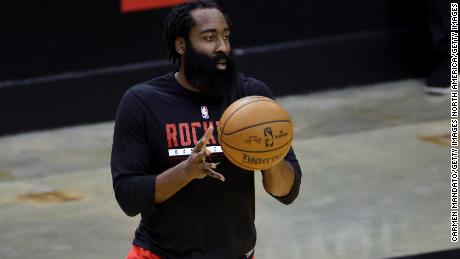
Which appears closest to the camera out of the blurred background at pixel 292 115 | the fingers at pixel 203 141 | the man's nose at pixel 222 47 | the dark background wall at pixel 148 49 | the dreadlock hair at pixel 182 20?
the fingers at pixel 203 141

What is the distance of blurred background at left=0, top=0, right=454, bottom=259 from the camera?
21.9ft

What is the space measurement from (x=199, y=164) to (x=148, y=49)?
19.9ft

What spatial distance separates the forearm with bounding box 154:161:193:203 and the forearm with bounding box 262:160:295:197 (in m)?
0.39

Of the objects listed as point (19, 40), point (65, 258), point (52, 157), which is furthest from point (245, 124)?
point (19, 40)

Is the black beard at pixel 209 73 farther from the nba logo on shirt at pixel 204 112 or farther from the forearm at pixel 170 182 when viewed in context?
the forearm at pixel 170 182

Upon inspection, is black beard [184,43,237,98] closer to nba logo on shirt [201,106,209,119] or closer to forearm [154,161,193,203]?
nba logo on shirt [201,106,209,119]

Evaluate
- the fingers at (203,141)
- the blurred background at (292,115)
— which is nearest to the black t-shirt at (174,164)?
the fingers at (203,141)

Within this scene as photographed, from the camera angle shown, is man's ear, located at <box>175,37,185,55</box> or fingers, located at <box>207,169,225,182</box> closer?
fingers, located at <box>207,169,225,182</box>

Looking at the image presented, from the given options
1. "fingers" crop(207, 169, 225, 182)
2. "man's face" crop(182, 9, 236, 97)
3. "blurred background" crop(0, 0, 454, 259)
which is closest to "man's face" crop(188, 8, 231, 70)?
"man's face" crop(182, 9, 236, 97)

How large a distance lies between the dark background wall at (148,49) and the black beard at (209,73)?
5438mm

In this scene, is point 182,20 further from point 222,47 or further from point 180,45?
point 222,47

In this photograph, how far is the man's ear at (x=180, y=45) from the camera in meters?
4.03

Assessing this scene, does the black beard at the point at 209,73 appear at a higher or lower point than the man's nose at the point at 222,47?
lower

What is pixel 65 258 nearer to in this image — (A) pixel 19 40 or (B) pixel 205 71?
(B) pixel 205 71
